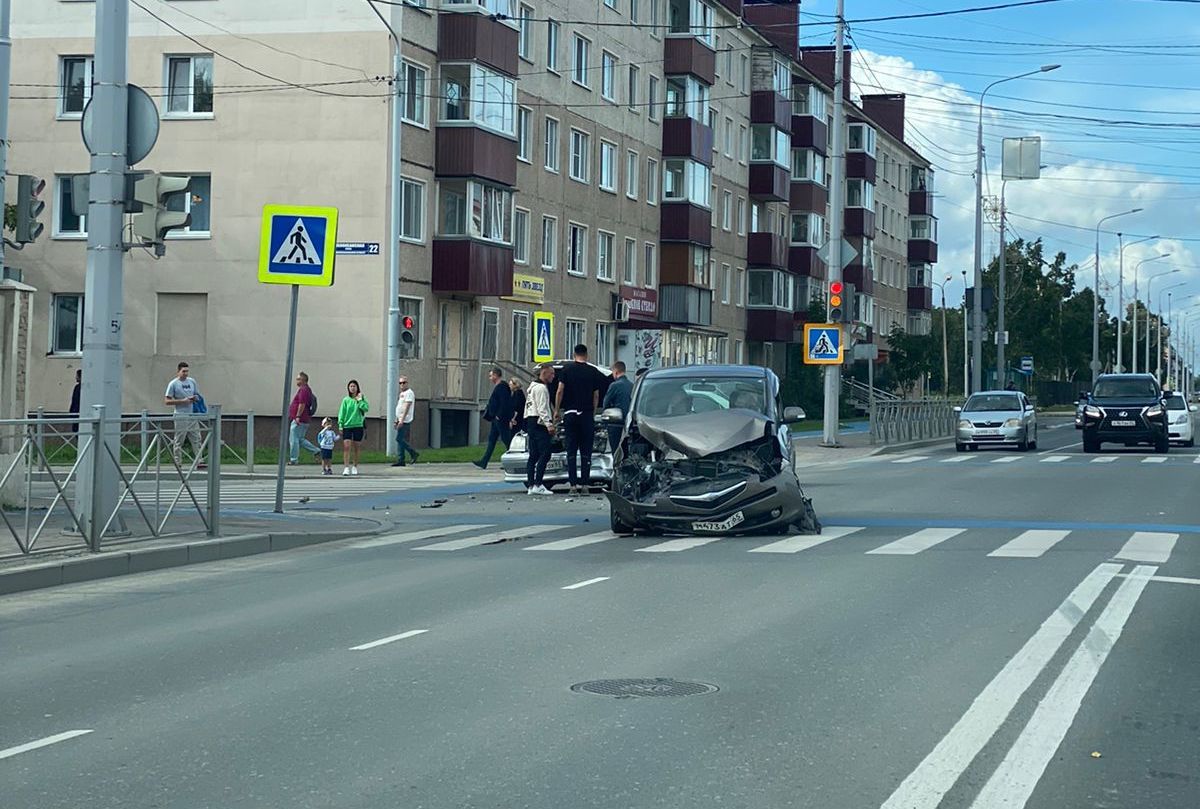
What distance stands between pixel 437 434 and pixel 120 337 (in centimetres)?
2654

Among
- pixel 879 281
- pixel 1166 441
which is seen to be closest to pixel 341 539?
pixel 1166 441

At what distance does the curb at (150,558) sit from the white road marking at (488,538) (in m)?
1.27

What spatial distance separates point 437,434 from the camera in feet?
138

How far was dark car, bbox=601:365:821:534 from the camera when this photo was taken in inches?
656

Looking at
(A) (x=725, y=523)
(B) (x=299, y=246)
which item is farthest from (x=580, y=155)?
(A) (x=725, y=523)

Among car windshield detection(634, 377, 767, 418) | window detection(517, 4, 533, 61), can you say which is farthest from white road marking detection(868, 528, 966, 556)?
window detection(517, 4, 533, 61)

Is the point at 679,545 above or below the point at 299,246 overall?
below

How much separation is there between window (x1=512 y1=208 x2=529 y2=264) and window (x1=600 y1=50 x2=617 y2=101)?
7.51m

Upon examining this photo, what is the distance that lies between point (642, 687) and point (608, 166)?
47379mm

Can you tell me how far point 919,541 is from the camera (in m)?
16.2

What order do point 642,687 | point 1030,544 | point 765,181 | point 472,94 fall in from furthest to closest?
point 765,181 → point 472,94 → point 1030,544 → point 642,687

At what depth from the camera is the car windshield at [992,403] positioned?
41938 mm

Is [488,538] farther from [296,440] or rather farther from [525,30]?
[525,30]

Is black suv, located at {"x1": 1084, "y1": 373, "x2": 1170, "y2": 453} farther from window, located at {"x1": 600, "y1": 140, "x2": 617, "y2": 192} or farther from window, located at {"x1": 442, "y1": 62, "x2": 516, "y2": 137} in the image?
window, located at {"x1": 600, "y1": 140, "x2": 617, "y2": 192}
